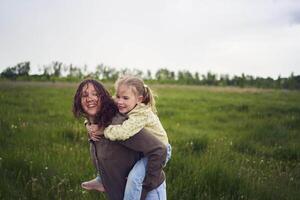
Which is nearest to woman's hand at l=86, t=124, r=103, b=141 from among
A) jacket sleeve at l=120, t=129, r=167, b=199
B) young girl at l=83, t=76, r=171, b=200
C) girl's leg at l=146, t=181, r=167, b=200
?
young girl at l=83, t=76, r=171, b=200

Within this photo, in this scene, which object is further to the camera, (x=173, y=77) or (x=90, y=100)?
(x=173, y=77)

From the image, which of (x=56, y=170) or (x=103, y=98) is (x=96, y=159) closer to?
(x=103, y=98)

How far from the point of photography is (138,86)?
2.91 meters

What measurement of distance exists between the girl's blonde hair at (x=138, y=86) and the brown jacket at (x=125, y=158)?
0.69 feet

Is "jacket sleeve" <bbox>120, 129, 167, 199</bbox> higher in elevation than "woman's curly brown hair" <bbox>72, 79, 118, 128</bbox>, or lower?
lower

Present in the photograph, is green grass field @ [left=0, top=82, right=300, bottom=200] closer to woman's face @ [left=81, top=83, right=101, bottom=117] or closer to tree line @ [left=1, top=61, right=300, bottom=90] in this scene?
woman's face @ [left=81, top=83, right=101, bottom=117]

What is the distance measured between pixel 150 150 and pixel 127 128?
0.71 ft

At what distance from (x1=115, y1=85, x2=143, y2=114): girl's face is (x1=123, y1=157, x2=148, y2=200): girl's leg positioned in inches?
15.7

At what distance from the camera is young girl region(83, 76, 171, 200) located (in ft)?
9.05

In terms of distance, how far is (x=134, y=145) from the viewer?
2777mm

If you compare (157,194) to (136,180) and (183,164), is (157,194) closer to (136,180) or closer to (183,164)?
(136,180)

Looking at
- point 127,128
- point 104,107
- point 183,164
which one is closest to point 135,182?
point 127,128

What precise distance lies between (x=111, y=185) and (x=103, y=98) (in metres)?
0.61

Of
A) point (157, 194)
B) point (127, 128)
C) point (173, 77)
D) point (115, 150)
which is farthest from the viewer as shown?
point (173, 77)
